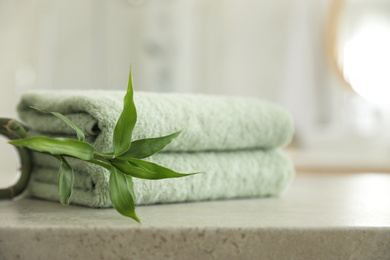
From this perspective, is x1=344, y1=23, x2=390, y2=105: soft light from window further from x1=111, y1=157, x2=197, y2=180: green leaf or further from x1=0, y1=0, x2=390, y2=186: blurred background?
x1=111, y1=157, x2=197, y2=180: green leaf

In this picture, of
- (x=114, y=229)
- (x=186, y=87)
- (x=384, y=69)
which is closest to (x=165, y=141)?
(x=114, y=229)

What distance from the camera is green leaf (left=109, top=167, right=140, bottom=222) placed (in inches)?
15.1

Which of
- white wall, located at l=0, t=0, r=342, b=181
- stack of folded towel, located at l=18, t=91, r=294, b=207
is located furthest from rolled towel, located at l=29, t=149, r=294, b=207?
white wall, located at l=0, t=0, r=342, b=181

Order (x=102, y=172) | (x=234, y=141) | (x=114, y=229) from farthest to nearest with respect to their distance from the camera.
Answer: (x=234, y=141) < (x=102, y=172) < (x=114, y=229)

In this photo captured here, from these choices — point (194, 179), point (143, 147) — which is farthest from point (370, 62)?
point (143, 147)

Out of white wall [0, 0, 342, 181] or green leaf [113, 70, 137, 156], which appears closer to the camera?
green leaf [113, 70, 137, 156]

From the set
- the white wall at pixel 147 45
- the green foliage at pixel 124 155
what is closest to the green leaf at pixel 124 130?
the green foliage at pixel 124 155

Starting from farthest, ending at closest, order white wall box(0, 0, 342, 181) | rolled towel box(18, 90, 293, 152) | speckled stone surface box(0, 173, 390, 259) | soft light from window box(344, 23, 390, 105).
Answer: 1. white wall box(0, 0, 342, 181)
2. soft light from window box(344, 23, 390, 105)
3. rolled towel box(18, 90, 293, 152)
4. speckled stone surface box(0, 173, 390, 259)

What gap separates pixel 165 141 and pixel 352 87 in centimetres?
150

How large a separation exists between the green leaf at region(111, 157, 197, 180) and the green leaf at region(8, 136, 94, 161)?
0.08 feet

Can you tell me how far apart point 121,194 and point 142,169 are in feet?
0.09

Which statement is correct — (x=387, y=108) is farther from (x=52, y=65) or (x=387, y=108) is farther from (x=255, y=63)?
(x=52, y=65)

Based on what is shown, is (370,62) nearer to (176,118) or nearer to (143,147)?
(176,118)

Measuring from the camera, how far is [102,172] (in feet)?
1.52
